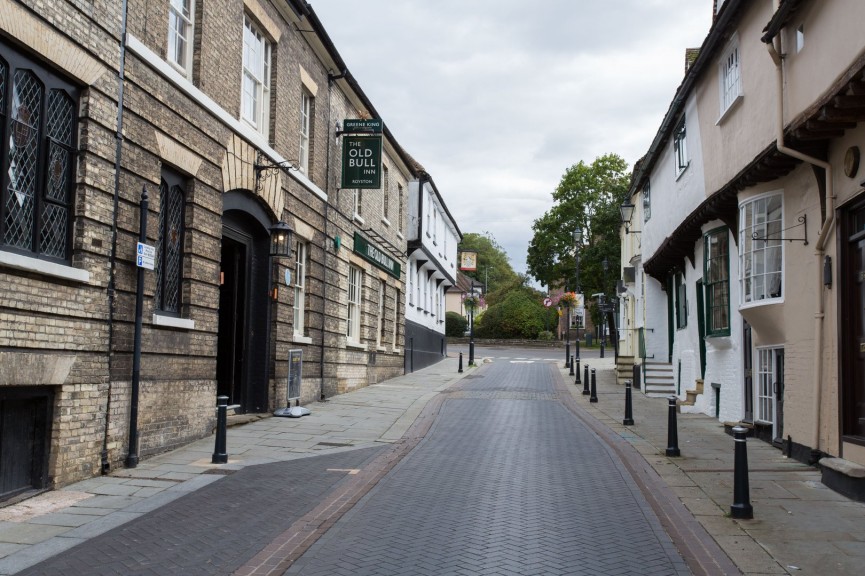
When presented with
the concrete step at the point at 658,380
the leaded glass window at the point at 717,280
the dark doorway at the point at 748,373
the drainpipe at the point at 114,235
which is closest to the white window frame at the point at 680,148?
the leaded glass window at the point at 717,280

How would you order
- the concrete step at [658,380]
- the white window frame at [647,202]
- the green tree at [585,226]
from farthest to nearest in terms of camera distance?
the green tree at [585,226], the white window frame at [647,202], the concrete step at [658,380]

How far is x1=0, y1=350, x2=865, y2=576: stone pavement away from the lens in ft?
21.1

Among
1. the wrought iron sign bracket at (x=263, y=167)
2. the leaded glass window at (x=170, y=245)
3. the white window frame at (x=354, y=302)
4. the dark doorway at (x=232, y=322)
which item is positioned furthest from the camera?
the white window frame at (x=354, y=302)

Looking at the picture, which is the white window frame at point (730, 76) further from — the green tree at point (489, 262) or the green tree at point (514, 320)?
the green tree at point (489, 262)

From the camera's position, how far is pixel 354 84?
19.7 m

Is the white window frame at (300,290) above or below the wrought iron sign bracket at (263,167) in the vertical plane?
below

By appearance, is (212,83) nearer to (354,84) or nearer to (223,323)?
(223,323)

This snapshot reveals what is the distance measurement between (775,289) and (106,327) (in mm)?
8992

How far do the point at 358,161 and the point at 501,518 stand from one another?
40.9 ft

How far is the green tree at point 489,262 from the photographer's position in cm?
11044

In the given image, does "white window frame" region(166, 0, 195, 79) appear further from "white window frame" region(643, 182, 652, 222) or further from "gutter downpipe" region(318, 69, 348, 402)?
"white window frame" region(643, 182, 652, 222)

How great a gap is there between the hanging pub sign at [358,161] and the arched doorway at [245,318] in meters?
4.24

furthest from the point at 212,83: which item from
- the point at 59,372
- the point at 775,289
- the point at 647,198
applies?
the point at 647,198

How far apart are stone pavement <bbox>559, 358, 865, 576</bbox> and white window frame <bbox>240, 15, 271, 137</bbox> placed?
8362mm
